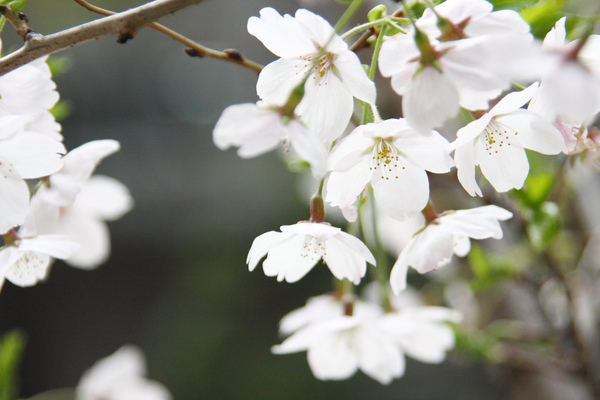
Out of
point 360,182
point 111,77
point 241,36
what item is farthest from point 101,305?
point 360,182

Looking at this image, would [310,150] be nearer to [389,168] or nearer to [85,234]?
[389,168]

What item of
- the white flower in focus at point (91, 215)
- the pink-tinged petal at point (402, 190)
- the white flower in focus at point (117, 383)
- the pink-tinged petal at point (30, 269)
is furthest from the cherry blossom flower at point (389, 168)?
the white flower in focus at point (117, 383)

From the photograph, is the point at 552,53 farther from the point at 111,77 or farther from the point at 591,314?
the point at 111,77

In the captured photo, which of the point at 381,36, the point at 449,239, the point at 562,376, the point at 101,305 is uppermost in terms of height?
the point at 381,36

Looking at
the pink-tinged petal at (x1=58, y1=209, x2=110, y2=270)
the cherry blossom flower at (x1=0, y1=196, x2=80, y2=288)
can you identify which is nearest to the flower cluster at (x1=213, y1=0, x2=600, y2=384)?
the cherry blossom flower at (x1=0, y1=196, x2=80, y2=288)

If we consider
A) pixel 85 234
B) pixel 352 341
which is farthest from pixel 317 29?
pixel 85 234
